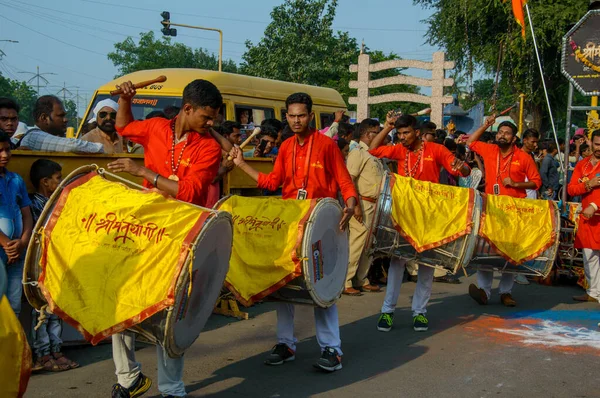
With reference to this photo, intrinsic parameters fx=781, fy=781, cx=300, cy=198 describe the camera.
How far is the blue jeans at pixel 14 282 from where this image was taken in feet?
18.1

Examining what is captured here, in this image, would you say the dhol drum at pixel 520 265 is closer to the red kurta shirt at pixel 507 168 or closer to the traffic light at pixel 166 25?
the red kurta shirt at pixel 507 168

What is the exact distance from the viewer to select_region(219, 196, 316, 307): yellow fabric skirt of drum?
18.3 ft

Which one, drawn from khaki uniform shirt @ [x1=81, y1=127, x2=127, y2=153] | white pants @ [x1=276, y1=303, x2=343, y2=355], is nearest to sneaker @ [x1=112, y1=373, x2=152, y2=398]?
white pants @ [x1=276, y1=303, x2=343, y2=355]

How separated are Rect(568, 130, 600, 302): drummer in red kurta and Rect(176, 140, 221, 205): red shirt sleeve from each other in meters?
5.24

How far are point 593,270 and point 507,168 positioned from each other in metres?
→ 1.50

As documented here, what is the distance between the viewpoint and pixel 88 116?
1141 centimetres

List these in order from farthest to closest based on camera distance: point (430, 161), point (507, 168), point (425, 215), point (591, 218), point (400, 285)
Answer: point (507, 168), point (591, 218), point (430, 161), point (400, 285), point (425, 215)

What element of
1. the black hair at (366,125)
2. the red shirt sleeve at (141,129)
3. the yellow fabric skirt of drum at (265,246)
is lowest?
the yellow fabric skirt of drum at (265,246)

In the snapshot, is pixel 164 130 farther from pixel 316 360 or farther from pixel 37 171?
pixel 316 360

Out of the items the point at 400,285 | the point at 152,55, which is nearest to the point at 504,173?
the point at 400,285

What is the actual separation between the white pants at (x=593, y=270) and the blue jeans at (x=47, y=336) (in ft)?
19.3

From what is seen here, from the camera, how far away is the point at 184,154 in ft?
16.4

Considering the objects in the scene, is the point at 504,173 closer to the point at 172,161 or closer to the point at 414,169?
the point at 414,169

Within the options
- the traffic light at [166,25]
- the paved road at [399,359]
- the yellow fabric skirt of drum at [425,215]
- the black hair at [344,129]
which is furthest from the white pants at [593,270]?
the traffic light at [166,25]
